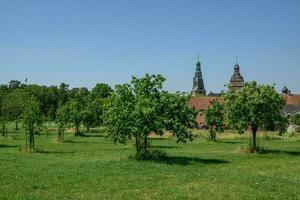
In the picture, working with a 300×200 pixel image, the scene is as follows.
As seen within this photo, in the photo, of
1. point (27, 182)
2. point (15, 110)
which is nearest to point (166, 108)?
point (27, 182)

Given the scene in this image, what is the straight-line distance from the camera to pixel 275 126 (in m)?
45.8

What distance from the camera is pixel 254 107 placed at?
44.0m

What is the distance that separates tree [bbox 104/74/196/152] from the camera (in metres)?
33.7

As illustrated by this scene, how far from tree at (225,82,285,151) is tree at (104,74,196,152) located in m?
10.0

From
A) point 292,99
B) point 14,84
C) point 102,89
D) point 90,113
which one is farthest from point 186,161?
point 14,84

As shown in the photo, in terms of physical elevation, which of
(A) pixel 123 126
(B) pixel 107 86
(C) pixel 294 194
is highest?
(B) pixel 107 86

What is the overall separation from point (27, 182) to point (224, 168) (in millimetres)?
12638

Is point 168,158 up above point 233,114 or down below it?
below

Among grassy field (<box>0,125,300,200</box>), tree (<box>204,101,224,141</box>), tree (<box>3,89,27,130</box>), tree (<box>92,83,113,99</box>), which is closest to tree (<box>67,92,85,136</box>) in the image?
tree (<box>3,89,27,130</box>)

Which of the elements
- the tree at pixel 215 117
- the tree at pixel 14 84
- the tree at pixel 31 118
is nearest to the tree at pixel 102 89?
the tree at pixel 14 84

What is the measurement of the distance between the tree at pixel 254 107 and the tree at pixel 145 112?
10.0 m

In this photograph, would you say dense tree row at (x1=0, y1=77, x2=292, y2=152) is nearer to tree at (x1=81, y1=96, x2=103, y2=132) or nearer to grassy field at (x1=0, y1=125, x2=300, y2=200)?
grassy field at (x1=0, y1=125, x2=300, y2=200)

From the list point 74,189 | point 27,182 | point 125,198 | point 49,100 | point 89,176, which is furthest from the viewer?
A: point 49,100

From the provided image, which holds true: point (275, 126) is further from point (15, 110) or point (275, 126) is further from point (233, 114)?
point (15, 110)
